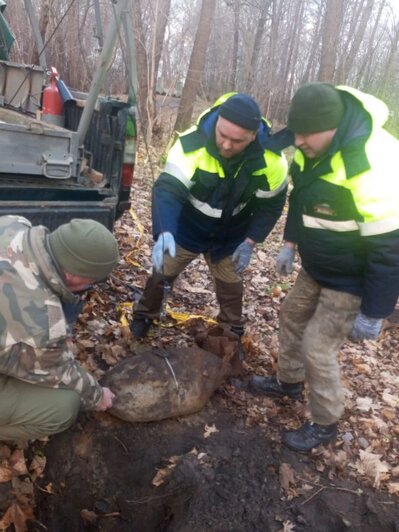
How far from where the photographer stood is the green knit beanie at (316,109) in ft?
8.22

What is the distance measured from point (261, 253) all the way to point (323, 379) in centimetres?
375

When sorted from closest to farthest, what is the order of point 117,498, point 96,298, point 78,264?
point 78,264
point 117,498
point 96,298

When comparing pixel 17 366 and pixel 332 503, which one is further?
pixel 332 503

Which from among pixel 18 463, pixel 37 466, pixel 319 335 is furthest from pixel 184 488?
pixel 319 335

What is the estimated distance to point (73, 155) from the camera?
3.68 m

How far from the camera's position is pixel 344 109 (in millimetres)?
2619

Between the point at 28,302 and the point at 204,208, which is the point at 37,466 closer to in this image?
the point at 28,302

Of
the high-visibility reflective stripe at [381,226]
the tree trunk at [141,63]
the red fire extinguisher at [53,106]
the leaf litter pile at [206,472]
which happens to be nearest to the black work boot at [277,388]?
the leaf litter pile at [206,472]

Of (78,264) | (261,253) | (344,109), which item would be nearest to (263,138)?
(344,109)

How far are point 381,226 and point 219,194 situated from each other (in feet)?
4.09

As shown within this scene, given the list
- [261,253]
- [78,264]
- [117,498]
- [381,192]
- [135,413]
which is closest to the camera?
[78,264]

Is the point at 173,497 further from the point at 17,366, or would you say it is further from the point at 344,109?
the point at 344,109

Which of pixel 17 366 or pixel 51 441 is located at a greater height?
pixel 17 366

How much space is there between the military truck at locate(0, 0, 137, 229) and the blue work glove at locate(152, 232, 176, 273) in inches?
23.2
